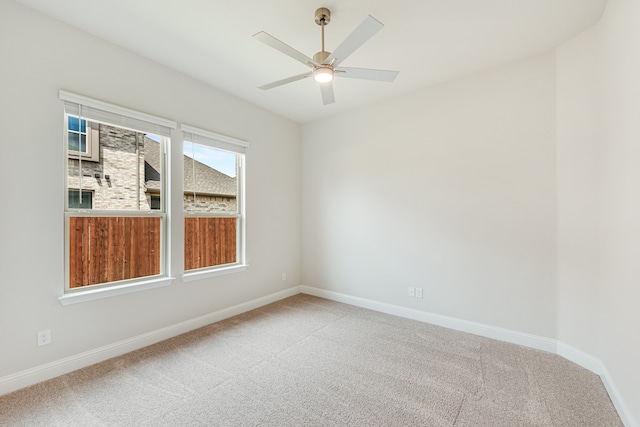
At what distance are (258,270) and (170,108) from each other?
7.52 ft

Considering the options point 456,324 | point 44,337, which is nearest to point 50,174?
point 44,337

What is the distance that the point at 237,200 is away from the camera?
12.2 ft

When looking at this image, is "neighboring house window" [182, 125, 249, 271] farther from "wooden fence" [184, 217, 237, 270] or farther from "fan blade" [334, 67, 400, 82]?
"fan blade" [334, 67, 400, 82]

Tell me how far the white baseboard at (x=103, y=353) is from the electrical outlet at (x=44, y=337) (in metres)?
0.17

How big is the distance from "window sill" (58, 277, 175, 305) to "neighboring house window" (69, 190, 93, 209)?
0.74 m

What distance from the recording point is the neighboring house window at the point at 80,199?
2.31m

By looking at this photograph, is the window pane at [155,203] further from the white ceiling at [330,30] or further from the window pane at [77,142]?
the white ceiling at [330,30]

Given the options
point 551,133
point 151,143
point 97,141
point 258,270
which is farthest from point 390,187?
point 97,141

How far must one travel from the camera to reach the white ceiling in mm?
2043

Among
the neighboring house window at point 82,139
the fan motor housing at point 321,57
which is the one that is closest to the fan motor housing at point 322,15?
the fan motor housing at point 321,57

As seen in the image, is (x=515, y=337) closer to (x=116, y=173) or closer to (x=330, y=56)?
(x=330, y=56)

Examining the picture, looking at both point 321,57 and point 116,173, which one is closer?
point 321,57

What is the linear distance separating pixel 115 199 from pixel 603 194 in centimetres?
418

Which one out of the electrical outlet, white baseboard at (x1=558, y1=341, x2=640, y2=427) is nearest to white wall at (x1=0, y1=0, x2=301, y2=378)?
the electrical outlet
